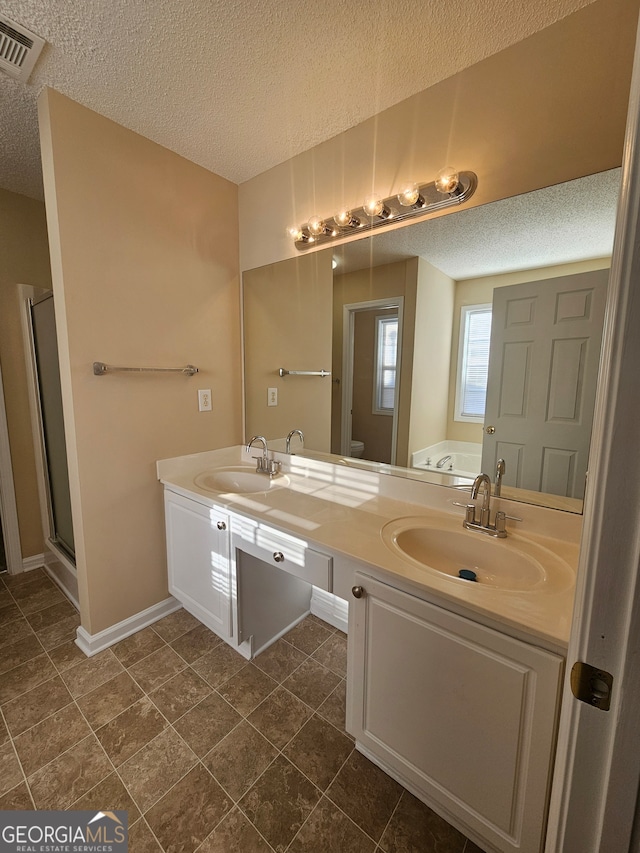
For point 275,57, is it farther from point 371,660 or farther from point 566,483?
point 371,660

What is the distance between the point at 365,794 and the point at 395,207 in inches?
85.6

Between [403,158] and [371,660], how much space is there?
6.19 feet

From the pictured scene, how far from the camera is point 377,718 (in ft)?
3.73

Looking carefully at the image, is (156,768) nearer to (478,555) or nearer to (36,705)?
(36,705)

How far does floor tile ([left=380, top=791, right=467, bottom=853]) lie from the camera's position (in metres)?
1.03

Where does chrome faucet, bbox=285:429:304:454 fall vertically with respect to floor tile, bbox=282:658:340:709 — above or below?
above

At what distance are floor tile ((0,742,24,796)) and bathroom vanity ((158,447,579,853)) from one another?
762mm

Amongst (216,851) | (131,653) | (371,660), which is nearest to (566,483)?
(371,660)

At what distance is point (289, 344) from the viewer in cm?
207

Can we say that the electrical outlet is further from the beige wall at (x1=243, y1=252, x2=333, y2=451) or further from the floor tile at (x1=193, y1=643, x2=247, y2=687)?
the floor tile at (x1=193, y1=643, x2=247, y2=687)

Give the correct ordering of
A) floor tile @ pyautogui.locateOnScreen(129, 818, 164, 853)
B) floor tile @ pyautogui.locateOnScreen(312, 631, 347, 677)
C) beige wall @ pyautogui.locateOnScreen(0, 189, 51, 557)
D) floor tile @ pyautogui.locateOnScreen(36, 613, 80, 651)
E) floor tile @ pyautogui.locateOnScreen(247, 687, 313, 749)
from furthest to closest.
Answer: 1. beige wall @ pyautogui.locateOnScreen(0, 189, 51, 557)
2. floor tile @ pyautogui.locateOnScreen(36, 613, 80, 651)
3. floor tile @ pyautogui.locateOnScreen(312, 631, 347, 677)
4. floor tile @ pyautogui.locateOnScreen(247, 687, 313, 749)
5. floor tile @ pyautogui.locateOnScreen(129, 818, 164, 853)

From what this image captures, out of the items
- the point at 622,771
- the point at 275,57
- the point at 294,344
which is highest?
the point at 275,57

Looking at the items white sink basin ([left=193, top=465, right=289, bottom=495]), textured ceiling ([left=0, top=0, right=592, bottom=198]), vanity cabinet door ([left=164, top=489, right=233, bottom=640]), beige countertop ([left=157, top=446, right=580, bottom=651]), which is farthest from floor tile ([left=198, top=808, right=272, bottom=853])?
textured ceiling ([left=0, top=0, right=592, bottom=198])

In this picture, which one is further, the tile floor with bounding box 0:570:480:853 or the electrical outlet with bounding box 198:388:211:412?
the electrical outlet with bounding box 198:388:211:412
